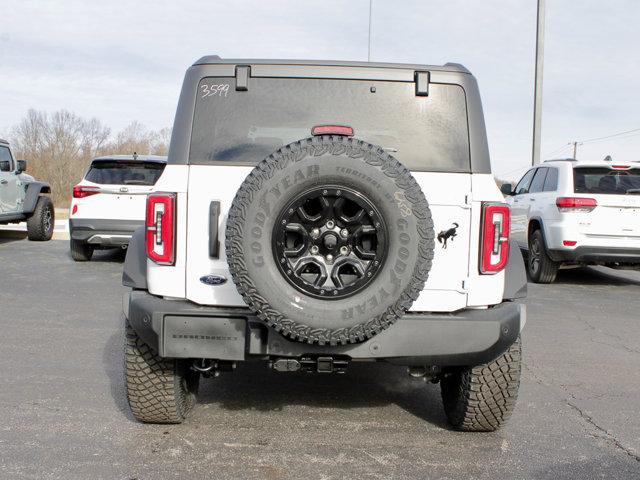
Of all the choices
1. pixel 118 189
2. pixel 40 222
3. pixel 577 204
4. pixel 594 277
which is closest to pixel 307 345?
pixel 577 204

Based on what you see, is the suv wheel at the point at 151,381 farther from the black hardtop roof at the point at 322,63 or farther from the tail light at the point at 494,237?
the tail light at the point at 494,237

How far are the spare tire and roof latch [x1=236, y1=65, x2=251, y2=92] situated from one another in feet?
2.20

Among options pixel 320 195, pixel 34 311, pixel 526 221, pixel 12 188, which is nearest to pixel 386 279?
pixel 320 195

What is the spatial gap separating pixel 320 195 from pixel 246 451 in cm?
140

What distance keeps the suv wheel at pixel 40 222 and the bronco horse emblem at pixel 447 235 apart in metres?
12.5

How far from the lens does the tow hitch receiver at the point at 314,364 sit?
133 inches

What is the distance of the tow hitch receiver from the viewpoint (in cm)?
337

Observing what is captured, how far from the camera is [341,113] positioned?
12.0ft

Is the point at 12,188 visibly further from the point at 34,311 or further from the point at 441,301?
the point at 441,301

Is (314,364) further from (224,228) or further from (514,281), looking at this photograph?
(514,281)

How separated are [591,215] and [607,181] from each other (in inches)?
23.5

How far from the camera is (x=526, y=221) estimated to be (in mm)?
10891

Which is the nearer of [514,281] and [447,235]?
[447,235]

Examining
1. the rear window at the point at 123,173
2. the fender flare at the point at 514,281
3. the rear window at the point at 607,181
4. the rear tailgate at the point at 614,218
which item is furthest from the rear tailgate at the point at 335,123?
the rear window at the point at 123,173
